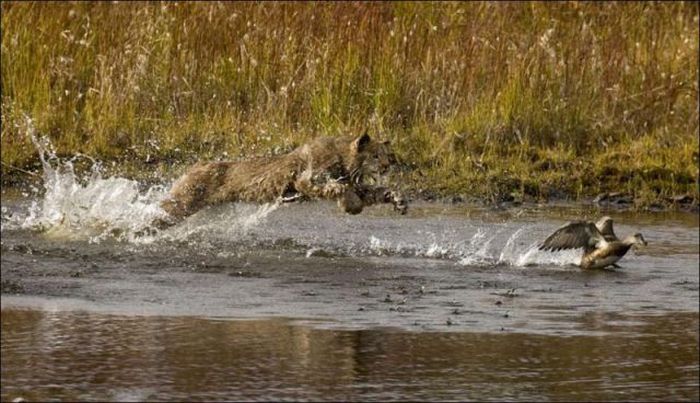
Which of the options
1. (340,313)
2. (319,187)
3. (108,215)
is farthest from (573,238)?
(108,215)

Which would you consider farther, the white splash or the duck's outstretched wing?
the white splash

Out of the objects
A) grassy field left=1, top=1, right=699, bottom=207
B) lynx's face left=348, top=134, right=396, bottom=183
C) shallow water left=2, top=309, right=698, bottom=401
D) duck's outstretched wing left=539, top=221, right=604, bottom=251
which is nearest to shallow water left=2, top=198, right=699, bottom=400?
shallow water left=2, top=309, right=698, bottom=401

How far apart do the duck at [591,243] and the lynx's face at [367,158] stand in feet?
3.75

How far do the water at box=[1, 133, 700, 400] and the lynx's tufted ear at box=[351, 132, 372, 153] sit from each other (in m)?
0.67

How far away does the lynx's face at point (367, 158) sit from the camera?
10.4 meters

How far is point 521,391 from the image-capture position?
684 cm

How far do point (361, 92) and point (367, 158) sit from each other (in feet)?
14.2

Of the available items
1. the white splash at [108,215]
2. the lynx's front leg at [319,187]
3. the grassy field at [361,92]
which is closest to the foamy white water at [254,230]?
the white splash at [108,215]

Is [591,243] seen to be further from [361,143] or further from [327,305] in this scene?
[327,305]

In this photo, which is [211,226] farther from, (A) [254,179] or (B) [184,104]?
(B) [184,104]

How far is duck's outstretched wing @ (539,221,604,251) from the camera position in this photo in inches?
407

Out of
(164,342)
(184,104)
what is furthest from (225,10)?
(164,342)

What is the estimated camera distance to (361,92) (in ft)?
48.2

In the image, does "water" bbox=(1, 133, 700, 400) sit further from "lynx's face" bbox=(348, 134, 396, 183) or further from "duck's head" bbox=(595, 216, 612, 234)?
"lynx's face" bbox=(348, 134, 396, 183)
